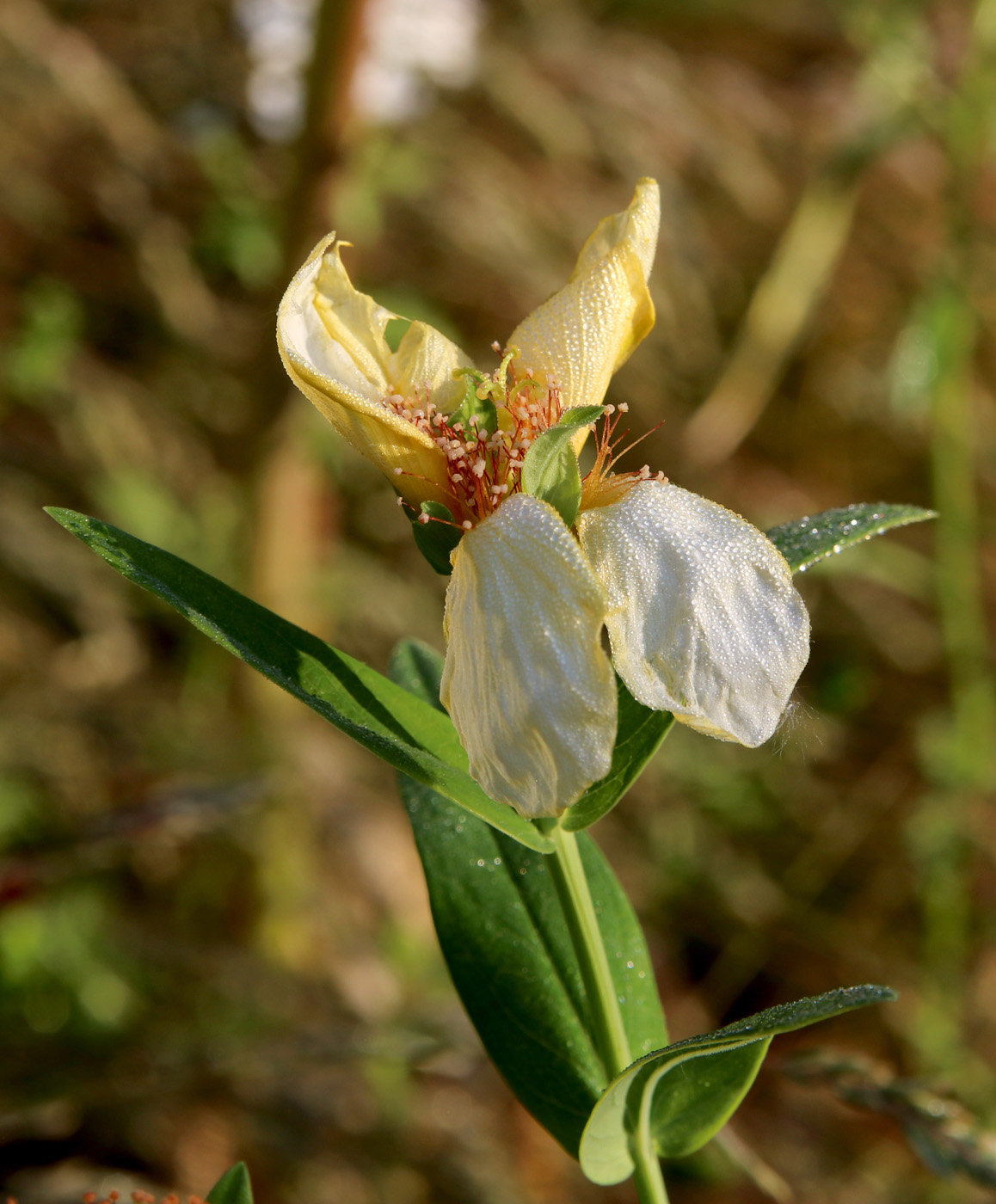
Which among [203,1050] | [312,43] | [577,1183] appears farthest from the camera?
[577,1183]

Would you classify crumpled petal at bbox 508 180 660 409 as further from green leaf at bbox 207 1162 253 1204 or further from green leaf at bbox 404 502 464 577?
green leaf at bbox 207 1162 253 1204

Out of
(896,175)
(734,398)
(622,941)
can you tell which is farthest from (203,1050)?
(896,175)

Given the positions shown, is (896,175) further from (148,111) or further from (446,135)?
(148,111)

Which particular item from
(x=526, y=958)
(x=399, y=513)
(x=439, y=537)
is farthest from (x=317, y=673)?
(x=399, y=513)

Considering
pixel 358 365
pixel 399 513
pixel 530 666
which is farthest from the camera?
pixel 399 513

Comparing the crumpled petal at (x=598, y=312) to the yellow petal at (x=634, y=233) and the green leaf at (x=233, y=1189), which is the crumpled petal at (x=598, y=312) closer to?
the yellow petal at (x=634, y=233)

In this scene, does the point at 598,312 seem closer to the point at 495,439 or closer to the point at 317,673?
the point at 495,439
